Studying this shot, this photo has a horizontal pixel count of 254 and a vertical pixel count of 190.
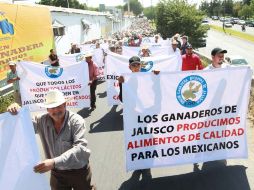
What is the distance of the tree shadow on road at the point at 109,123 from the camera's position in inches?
372

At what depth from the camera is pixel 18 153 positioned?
4.21 m

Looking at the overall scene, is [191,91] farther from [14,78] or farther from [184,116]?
[14,78]

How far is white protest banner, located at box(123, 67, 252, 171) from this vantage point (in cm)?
598

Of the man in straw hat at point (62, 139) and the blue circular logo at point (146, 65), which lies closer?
the man in straw hat at point (62, 139)

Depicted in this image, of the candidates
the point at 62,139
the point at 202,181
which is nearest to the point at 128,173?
the point at 202,181

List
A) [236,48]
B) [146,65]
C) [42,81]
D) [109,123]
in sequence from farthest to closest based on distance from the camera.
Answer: [236,48]
[42,81]
[146,65]
[109,123]

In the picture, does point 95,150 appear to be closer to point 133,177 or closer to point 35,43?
point 133,177

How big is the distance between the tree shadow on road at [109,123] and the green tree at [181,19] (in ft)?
65.2

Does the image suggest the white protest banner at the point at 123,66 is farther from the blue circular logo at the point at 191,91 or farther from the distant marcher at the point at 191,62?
the blue circular logo at the point at 191,91

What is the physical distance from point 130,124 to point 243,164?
233 cm

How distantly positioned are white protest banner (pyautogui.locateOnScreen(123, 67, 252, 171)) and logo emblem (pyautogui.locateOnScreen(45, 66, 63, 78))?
16.4ft

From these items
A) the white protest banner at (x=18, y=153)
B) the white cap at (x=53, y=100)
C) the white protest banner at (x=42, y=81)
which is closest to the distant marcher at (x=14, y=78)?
the white protest banner at (x=42, y=81)

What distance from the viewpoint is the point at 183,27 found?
29.8 metres

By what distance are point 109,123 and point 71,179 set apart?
5.53 m
